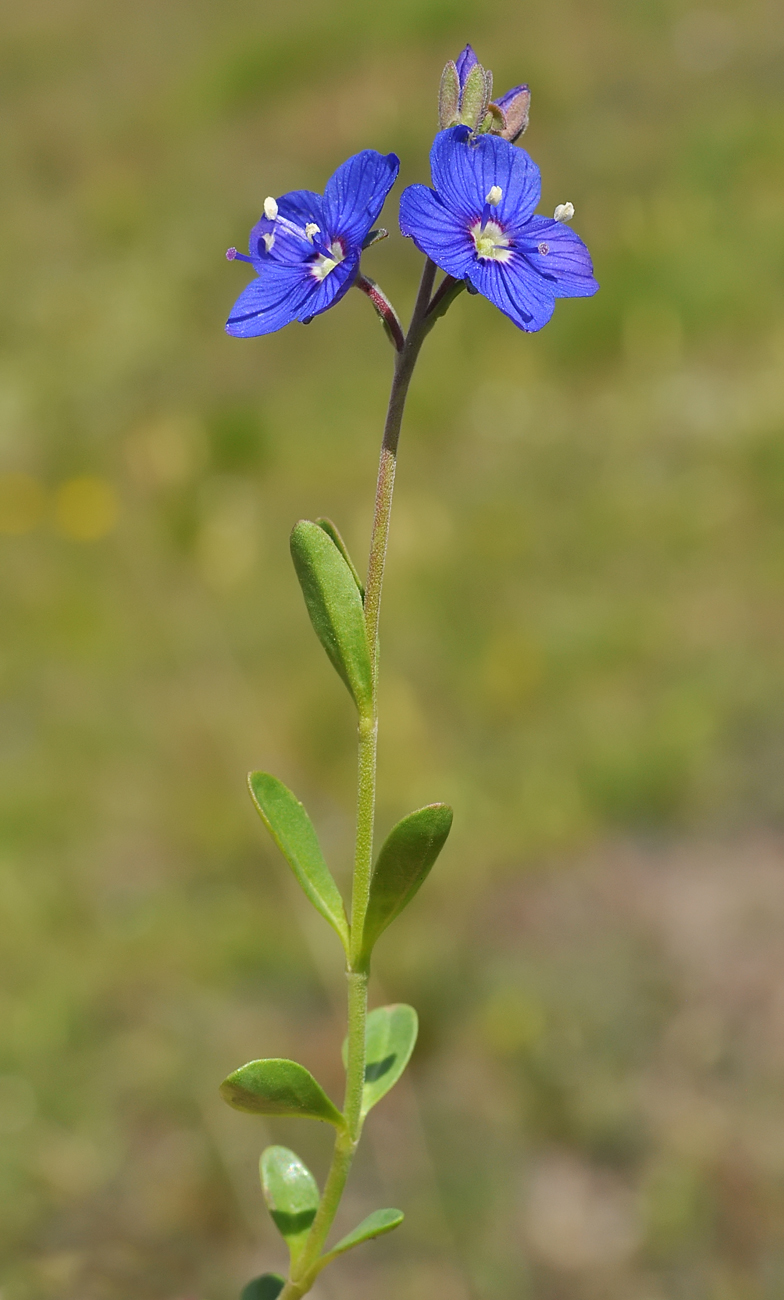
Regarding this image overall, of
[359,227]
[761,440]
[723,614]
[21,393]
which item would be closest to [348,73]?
[21,393]

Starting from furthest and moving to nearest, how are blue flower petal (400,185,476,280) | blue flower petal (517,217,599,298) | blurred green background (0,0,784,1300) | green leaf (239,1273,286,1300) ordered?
blurred green background (0,0,784,1300) → green leaf (239,1273,286,1300) → blue flower petal (517,217,599,298) → blue flower petal (400,185,476,280)

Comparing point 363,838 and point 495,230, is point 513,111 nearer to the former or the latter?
point 495,230

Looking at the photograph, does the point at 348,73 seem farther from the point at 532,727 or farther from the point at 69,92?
the point at 532,727

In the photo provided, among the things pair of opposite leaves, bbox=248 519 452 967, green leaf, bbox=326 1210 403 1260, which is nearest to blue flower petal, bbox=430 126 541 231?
pair of opposite leaves, bbox=248 519 452 967

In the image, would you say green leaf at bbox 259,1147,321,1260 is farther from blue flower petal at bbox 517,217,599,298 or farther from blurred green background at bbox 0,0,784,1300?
blue flower petal at bbox 517,217,599,298

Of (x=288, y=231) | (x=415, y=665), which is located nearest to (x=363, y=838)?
(x=288, y=231)
